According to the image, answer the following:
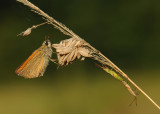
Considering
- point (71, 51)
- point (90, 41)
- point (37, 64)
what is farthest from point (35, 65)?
point (90, 41)

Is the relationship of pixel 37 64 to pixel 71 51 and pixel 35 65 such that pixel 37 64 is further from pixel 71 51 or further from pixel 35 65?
pixel 71 51

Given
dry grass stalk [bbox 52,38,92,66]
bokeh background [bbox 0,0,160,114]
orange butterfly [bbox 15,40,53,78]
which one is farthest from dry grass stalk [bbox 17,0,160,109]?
bokeh background [bbox 0,0,160,114]

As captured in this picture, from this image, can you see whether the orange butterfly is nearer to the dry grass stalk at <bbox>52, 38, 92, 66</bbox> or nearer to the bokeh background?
the dry grass stalk at <bbox>52, 38, 92, 66</bbox>

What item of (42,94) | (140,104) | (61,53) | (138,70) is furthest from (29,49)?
(61,53)

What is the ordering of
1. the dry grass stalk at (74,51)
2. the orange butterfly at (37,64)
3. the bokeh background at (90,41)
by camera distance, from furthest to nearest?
the bokeh background at (90,41)
the orange butterfly at (37,64)
the dry grass stalk at (74,51)

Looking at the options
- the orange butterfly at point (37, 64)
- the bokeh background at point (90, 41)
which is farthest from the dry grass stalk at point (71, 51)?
the bokeh background at point (90, 41)

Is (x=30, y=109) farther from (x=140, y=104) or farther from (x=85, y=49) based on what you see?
(x=85, y=49)

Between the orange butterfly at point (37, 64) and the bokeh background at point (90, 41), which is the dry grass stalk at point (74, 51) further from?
the bokeh background at point (90, 41)
